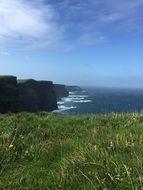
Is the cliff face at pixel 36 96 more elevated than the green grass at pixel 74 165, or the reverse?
the green grass at pixel 74 165

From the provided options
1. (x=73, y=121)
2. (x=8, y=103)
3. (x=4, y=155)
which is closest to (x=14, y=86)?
(x=8, y=103)

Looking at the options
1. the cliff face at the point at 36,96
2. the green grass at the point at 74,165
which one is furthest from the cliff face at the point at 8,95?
the green grass at the point at 74,165

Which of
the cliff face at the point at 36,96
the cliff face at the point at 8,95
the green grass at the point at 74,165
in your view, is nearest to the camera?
the green grass at the point at 74,165

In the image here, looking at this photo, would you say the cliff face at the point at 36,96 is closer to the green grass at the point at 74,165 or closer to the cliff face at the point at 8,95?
the cliff face at the point at 8,95

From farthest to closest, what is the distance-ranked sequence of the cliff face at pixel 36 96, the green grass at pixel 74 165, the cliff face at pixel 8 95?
the cliff face at pixel 36 96
the cliff face at pixel 8 95
the green grass at pixel 74 165

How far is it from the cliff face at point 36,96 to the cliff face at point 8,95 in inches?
779

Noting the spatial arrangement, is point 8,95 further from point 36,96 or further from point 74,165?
point 74,165

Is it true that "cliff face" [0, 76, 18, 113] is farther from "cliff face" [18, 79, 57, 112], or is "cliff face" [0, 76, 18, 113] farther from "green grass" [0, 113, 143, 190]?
"green grass" [0, 113, 143, 190]

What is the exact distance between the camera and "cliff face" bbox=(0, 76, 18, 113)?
12888cm

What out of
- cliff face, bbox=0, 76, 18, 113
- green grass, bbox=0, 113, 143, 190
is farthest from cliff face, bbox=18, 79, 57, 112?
green grass, bbox=0, 113, 143, 190

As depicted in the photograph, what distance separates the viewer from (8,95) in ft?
429

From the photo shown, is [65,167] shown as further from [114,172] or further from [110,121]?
[110,121]

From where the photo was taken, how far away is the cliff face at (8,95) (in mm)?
128875

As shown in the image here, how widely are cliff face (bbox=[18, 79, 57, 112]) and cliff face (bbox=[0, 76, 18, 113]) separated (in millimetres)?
19775
